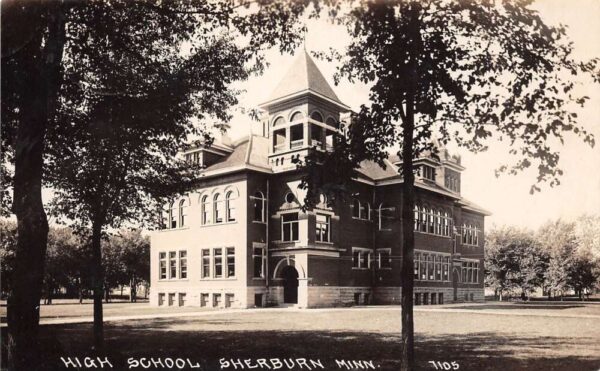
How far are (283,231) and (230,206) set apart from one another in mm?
3699

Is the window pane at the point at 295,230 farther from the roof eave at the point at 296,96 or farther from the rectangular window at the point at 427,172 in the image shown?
the rectangular window at the point at 427,172

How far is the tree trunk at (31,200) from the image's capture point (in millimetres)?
7832

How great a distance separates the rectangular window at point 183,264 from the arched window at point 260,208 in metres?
6.93

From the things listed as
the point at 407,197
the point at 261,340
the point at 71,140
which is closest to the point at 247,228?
the point at 261,340

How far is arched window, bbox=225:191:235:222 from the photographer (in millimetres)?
33406

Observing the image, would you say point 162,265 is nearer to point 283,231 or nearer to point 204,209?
point 204,209

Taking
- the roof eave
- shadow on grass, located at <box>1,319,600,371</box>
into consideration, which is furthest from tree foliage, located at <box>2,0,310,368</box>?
the roof eave

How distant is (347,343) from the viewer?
13.9 metres

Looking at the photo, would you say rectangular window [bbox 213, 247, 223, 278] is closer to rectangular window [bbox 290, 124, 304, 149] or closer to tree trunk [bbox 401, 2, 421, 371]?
rectangular window [bbox 290, 124, 304, 149]

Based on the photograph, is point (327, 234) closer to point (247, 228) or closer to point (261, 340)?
point (247, 228)

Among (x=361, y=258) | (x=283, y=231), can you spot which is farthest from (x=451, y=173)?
(x=283, y=231)

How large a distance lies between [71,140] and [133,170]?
187cm

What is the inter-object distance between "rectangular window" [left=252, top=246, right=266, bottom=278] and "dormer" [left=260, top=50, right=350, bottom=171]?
518cm

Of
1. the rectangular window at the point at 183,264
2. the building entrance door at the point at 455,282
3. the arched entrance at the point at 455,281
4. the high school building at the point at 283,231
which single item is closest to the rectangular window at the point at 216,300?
the high school building at the point at 283,231
